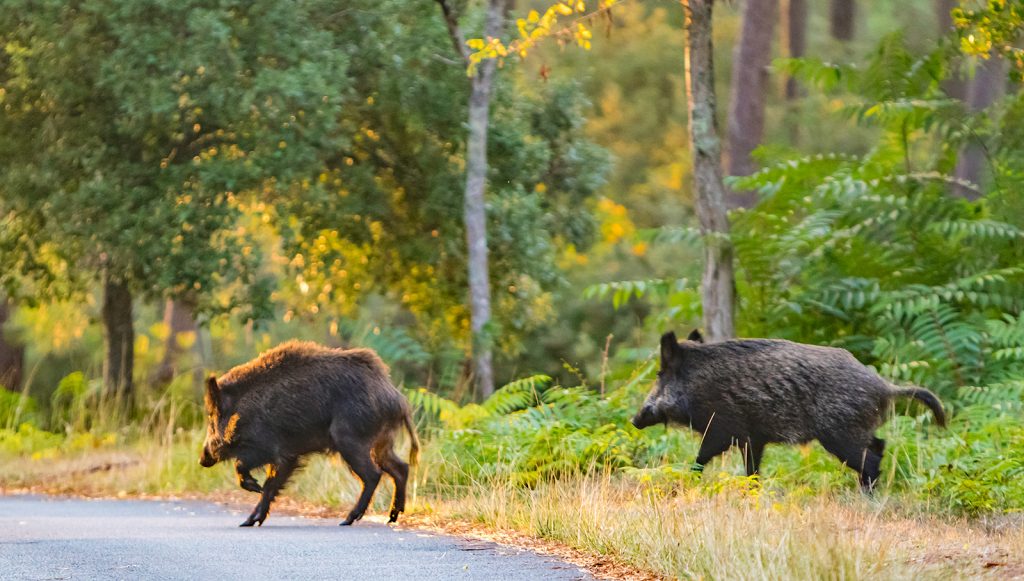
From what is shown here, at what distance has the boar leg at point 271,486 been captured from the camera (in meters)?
12.2

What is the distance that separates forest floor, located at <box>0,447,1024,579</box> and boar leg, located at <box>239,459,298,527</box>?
3.40 feet

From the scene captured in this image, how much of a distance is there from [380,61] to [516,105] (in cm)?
294

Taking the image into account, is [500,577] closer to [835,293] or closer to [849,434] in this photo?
[849,434]

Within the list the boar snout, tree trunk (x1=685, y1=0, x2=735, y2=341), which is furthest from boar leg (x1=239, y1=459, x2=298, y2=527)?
tree trunk (x1=685, y1=0, x2=735, y2=341)

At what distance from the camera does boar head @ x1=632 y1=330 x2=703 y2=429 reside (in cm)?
1254

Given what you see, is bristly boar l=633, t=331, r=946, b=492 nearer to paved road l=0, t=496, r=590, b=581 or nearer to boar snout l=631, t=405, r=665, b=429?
boar snout l=631, t=405, r=665, b=429

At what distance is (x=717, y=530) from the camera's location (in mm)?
8359

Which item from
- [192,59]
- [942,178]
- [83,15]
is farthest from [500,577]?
[83,15]

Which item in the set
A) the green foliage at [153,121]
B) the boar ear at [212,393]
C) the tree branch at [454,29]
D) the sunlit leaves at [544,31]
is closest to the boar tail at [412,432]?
the boar ear at [212,393]

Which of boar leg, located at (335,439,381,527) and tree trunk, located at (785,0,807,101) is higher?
tree trunk, located at (785,0,807,101)

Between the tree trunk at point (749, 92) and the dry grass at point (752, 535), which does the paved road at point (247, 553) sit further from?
the tree trunk at point (749, 92)

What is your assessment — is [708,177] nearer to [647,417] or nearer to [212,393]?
[647,417]

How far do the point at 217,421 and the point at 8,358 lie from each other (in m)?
15.9

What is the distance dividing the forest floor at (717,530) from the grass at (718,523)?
0.01 m
